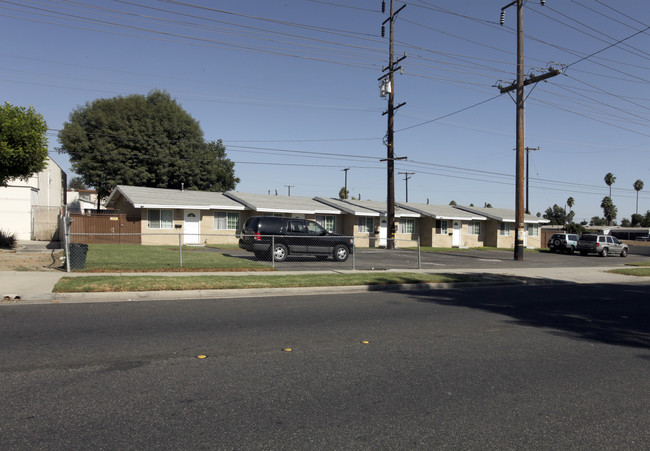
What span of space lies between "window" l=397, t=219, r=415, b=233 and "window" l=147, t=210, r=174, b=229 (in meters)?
18.1

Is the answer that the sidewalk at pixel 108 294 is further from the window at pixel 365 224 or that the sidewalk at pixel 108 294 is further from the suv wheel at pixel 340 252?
the window at pixel 365 224

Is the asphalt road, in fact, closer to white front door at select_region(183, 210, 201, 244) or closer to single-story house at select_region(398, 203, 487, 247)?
white front door at select_region(183, 210, 201, 244)

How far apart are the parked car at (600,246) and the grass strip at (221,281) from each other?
2422 cm

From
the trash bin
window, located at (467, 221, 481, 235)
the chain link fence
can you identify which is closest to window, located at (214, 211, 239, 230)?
the chain link fence

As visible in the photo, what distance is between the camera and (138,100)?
144ft

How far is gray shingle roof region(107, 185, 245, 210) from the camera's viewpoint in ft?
89.0

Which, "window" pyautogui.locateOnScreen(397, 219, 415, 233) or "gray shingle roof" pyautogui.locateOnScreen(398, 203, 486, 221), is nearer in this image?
"gray shingle roof" pyautogui.locateOnScreen(398, 203, 486, 221)

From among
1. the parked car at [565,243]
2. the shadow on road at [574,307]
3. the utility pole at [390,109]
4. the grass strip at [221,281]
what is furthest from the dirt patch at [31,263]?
the parked car at [565,243]

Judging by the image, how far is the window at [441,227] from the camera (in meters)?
38.2

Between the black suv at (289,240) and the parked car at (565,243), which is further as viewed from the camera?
the parked car at (565,243)

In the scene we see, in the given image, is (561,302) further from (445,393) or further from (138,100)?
A: (138,100)

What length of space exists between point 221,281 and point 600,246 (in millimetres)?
31779

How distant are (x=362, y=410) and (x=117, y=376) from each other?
2668 millimetres

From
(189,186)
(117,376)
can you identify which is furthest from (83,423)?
(189,186)
